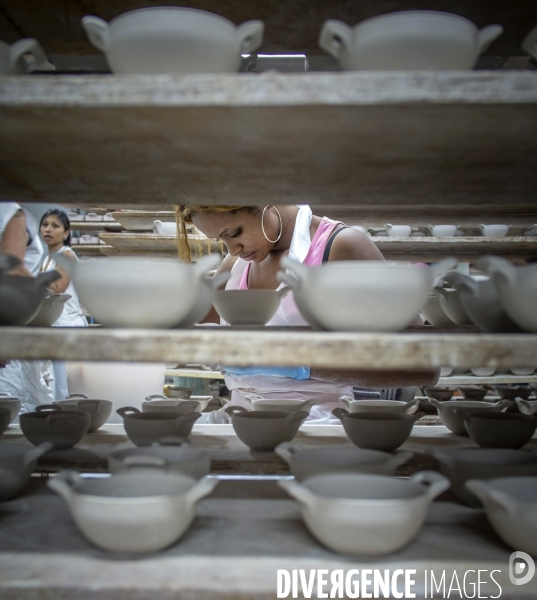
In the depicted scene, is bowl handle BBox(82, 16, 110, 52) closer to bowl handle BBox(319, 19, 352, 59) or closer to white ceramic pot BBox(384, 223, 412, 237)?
bowl handle BBox(319, 19, 352, 59)

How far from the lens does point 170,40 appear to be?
765mm

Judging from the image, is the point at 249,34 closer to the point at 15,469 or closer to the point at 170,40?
the point at 170,40

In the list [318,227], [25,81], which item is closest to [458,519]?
[25,81]

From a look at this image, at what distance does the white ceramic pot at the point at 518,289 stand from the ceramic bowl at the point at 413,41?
0.31 m

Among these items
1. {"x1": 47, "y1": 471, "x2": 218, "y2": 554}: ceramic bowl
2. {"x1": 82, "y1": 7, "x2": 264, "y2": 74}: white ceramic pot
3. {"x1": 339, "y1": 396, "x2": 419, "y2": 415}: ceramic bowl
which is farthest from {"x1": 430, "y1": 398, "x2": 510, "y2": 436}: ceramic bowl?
{"x1": 82, "y1": 7, "x2": 264, "y2": 74}: white ceramic pot

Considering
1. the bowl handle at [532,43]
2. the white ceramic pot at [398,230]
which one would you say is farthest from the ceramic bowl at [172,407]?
the white ceramic pot at [398,230]

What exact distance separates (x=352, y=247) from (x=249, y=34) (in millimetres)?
993

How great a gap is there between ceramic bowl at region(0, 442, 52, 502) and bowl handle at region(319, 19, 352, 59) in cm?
87

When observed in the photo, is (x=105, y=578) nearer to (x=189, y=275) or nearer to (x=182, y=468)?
(x=182, y=468)

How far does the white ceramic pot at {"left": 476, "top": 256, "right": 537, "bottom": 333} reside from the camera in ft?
2.58

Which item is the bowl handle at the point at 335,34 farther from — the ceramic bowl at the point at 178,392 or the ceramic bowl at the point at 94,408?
the ceramic bowl at the point at 178,392

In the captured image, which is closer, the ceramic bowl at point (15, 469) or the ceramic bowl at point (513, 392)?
the ceramic bowl at point (15, 469)

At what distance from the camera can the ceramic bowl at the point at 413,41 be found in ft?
2.47

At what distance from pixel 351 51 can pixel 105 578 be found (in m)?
0.87
